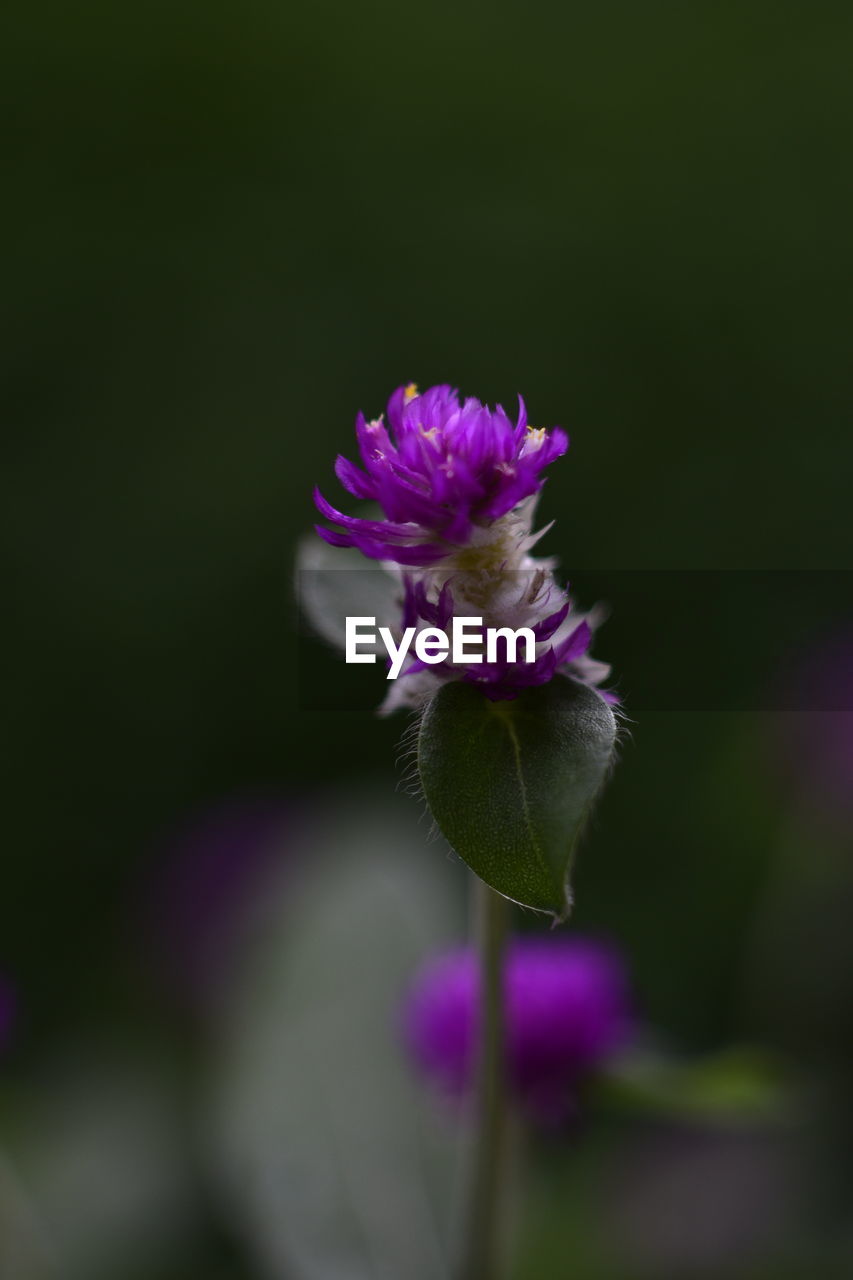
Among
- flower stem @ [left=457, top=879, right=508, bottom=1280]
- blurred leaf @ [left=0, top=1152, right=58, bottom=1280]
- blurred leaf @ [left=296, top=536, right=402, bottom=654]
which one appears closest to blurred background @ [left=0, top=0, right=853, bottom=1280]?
blurred leaf @ [left=0, top=1152, right=58, bottom=1280]

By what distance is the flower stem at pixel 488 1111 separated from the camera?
1.51 feet

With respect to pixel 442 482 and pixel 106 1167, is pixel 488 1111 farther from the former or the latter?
pixel 106 1167

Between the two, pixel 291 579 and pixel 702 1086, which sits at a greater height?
pixel 291 579

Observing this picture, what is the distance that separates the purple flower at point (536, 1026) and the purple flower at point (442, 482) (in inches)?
12.3

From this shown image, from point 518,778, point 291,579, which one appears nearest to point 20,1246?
point 291,579

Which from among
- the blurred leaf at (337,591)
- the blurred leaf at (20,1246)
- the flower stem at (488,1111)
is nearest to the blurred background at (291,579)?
the blurred leaf at (20,1246)

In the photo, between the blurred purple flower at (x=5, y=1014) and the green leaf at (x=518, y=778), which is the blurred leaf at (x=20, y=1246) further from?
the green leaf at (x=518, y=778)

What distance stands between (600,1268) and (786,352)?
120 centimetres

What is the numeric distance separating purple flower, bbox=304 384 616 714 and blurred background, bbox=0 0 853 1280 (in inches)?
13.1

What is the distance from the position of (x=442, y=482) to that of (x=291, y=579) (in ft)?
1.77

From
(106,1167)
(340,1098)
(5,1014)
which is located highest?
(5,1014)

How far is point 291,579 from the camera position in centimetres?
92

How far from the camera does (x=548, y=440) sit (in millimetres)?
413

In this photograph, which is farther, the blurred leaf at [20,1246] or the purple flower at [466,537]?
the blurred leaf at [20,1246]
